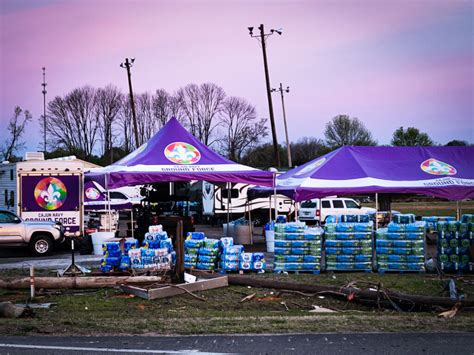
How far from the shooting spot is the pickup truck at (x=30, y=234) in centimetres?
2186

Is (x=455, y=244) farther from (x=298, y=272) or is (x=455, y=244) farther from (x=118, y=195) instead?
(x=118, y=195)

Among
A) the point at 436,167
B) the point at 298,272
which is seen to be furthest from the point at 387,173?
the point at 298,272

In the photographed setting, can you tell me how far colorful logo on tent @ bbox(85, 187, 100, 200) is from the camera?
32.7 meters

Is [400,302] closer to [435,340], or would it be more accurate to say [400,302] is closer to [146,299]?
[435,340]

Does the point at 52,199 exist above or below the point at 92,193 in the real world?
below

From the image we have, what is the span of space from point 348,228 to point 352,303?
4239mm

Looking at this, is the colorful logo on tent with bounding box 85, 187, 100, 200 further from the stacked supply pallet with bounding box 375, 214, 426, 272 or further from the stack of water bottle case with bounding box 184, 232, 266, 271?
the stacked supply pallet with bounding box 375, 214, 426, 272

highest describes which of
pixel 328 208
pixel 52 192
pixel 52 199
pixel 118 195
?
pixel 118 195

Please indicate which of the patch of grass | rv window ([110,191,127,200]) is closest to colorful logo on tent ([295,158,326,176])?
the patch of grass

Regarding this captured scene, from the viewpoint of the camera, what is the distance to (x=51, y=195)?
23.6 m

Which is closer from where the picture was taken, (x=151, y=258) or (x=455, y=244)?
(x=151, y=258)

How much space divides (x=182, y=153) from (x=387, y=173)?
6.32m

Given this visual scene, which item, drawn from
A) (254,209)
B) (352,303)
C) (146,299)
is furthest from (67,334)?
(254,209)

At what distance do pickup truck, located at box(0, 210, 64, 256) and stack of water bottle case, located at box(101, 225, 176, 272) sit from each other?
6.63 meters
